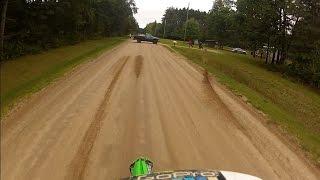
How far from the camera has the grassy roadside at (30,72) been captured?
709 inches

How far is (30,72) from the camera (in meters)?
24.0

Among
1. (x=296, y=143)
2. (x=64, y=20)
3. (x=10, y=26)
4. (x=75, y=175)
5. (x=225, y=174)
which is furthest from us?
(x=64, y=20)

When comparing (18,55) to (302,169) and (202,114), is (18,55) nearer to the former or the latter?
(202,114)

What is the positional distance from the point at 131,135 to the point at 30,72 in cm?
1168

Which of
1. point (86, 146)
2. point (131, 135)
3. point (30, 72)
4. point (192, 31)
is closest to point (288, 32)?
point (30, 72)

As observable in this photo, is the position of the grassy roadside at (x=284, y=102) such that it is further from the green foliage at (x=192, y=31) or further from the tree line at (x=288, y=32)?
the green foliage at (x=192, y=31)

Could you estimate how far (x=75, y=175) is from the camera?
1121 centimetres

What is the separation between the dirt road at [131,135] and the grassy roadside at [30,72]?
0.76 metres

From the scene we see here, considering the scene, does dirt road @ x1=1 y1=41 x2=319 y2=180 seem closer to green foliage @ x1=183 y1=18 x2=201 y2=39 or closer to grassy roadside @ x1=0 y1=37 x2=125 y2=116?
grassy roadside @ x1=0 y1=37 x2=125 y2=116

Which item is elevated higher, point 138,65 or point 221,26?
point 221,26

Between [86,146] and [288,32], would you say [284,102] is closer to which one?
[86,146]

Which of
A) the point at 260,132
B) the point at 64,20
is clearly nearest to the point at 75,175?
the point at 260,132

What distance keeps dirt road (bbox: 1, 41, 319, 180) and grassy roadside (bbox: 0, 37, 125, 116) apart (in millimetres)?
759

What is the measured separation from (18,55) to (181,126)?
706 inches
